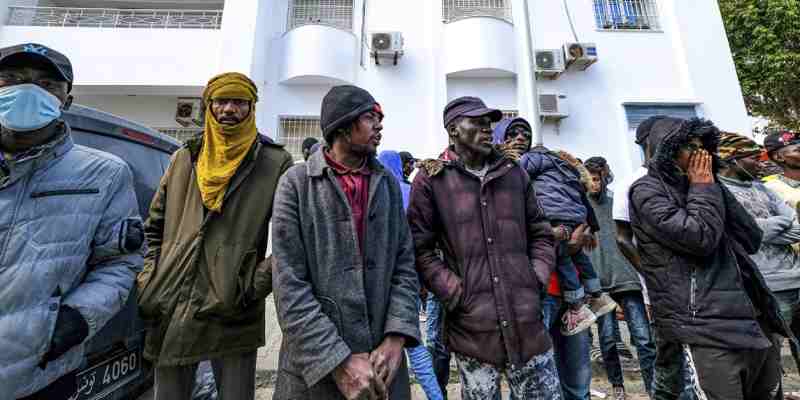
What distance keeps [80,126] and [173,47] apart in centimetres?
752

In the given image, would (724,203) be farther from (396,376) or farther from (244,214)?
(244,214)

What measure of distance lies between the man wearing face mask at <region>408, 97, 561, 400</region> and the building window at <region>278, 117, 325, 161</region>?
6366 millimetres

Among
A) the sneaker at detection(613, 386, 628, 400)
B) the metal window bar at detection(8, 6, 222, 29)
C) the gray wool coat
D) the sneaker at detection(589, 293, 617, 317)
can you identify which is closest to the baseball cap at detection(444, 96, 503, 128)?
the gray wool coat

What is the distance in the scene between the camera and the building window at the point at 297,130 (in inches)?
304

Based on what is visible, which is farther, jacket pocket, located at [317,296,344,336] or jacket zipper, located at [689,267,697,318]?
jacket zipper, located at [689,267,697,318]

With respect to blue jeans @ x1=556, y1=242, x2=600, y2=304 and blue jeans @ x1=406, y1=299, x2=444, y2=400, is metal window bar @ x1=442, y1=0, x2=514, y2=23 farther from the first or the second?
blue jeans @ x1=406, y1=299, x2=444, y2=400

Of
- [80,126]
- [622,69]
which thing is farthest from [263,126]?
[622,69]

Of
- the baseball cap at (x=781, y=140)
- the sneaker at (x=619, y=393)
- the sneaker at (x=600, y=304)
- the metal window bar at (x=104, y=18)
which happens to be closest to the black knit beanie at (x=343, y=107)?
the sneaker at (x=600, y=304)

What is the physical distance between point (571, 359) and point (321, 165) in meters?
1.95

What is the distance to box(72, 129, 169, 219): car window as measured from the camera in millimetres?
1837

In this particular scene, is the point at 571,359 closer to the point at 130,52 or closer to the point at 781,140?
the point at 781,140

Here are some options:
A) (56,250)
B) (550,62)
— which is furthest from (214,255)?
(550,62)

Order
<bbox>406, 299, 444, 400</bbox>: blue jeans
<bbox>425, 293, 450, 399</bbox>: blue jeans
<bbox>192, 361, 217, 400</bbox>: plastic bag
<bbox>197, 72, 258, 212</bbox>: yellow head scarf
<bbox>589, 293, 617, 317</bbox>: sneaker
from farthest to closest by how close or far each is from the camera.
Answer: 1. <bbox>425, 293, 450, 399</bbox>: blue jeans
2. <bbox>589, 293, 617, 317</bbox>: sneaker
3. <bbox>406, 299, 444, 400</bbox>: blue jeans
4. <bbox>192, 361, 217, 400</bbox>: plastic bag
5. <bbox>197, 72, 258, 212</bbox>: yellow head scarf

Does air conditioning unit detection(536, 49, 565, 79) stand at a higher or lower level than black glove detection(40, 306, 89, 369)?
higher
